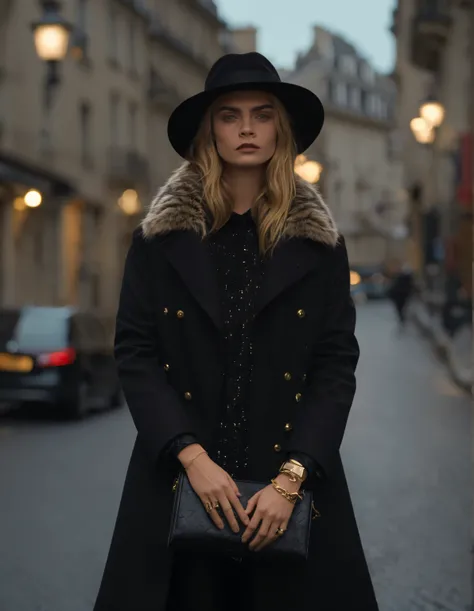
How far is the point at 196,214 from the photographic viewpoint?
11.0 ft

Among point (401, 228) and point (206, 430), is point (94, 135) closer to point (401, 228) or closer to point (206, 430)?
point (206, 430)

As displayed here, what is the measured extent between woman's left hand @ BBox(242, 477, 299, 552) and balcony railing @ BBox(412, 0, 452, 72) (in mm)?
40862

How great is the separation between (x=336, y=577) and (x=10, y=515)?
586 cm

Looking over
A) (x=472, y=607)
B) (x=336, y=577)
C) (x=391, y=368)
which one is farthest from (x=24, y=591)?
(x=391, y=368)

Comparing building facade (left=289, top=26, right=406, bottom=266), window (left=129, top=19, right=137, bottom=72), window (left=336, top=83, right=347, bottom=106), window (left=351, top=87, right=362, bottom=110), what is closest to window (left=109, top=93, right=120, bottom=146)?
window (left=129, top=19, right=137, bottom=72)

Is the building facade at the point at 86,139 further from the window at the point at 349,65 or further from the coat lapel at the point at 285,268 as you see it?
the window at the point at 349,65

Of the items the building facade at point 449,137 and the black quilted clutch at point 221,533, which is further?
the building facade at point 449,137

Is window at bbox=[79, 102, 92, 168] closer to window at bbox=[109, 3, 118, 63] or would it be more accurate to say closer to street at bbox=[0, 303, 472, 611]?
window at bbox=[109, 3, 118, 63]

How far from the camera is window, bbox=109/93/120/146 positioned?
4444 cm

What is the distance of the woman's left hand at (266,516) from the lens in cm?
305

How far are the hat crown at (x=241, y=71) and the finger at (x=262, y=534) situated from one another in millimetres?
1071

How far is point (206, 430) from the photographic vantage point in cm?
326

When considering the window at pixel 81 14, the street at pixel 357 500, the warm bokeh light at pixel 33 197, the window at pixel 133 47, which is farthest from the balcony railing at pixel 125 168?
the street at pixel 357 500

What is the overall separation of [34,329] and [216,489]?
13065 mm
